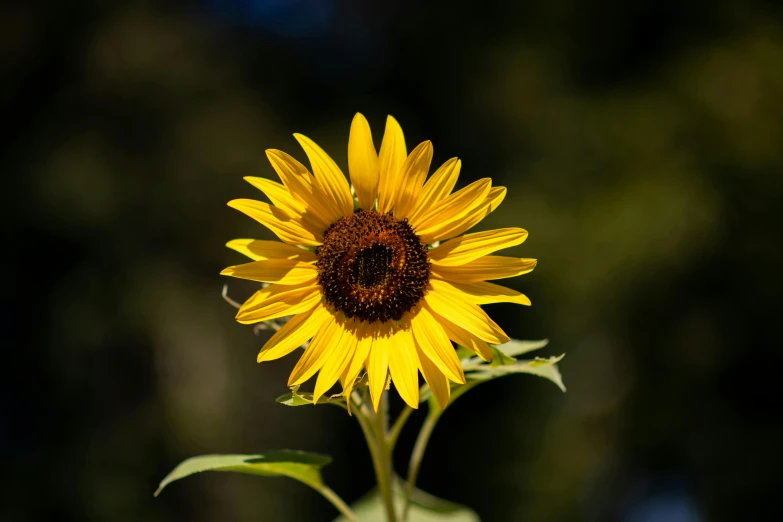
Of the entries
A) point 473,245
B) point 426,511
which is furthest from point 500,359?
point 426,511

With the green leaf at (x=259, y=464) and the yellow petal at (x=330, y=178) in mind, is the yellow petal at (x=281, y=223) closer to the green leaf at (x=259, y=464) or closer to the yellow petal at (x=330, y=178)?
the yellow petal at (x=330, y=178)

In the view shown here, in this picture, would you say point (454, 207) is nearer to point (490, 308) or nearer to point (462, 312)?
point (462, 312)

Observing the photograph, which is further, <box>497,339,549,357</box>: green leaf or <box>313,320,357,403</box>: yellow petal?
<box>497,339,549,357</box>: green leaf

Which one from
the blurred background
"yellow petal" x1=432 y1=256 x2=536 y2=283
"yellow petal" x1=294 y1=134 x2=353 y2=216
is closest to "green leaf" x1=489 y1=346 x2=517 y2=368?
"yellow petal" x1=432 y1=256 x2=536 y2=283

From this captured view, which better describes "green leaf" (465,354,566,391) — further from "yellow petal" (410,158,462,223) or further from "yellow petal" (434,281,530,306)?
"yellow petal" (410,158,462,223)

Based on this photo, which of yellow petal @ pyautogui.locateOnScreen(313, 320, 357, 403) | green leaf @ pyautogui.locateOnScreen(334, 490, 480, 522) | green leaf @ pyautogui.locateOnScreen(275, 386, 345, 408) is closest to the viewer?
green leaf @ pyautogui.locateOnScreen(275, 386, 345, 408)

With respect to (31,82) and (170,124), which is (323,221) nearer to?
(170,124)

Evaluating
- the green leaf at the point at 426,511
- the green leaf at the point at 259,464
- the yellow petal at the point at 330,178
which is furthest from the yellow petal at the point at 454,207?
the green leaf at the point at 426,511
